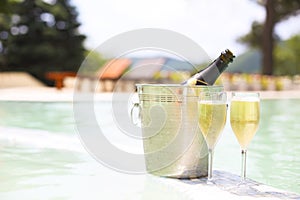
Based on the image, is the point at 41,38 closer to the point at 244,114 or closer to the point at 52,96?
the point at 52,96

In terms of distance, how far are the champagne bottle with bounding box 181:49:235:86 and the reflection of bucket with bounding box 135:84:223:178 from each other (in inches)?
5.0

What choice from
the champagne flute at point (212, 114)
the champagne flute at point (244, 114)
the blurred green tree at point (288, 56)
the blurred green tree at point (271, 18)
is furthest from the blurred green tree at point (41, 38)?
the champagne flute at point (244, 114)

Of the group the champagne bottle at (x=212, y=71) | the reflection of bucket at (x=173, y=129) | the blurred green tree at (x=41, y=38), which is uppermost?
the blurred green tree at (x=41, y=38)

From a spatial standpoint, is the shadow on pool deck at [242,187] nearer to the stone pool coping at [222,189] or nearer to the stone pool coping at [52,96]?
the stone pool coping at [222,189]

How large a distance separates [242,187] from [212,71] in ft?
1.95

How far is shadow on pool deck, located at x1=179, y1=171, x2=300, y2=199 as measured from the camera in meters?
2.02

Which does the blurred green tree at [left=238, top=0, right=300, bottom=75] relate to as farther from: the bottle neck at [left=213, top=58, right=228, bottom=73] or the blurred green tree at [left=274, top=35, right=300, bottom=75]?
the bottle neck at [left=213, top=58, right=228, bottom=73]

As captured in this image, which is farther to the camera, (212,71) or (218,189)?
(212,71)

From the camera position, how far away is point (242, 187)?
2117 mm

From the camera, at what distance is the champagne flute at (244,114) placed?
195 centimetres

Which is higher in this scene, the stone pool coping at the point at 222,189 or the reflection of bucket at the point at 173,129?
the reflection of bucket at the point at 173,129

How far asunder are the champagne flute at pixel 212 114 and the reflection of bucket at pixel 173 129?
0.13m

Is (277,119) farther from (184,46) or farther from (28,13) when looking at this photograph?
(28,13)

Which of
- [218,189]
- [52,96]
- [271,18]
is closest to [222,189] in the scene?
[218,189]
